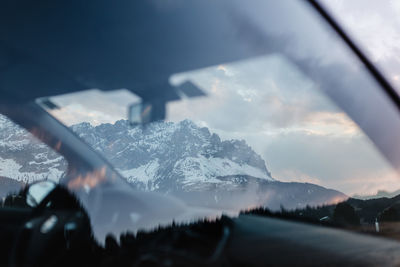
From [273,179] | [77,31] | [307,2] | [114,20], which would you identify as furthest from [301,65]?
[77,31]

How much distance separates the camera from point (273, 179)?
1.53 metres

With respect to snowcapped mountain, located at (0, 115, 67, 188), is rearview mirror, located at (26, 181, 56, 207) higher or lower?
lower

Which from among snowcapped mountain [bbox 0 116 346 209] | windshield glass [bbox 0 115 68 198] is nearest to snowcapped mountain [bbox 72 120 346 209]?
snowcapped mountain [bbox 0 116 346 209]

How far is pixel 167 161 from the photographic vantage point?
1.41 m

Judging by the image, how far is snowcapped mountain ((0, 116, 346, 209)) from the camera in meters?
1.40

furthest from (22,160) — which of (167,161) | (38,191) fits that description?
(167,161)

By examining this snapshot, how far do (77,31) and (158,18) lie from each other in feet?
1.14

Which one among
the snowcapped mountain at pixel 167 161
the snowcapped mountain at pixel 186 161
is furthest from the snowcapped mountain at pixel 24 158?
the snowcapped mountain at pixel 186 161

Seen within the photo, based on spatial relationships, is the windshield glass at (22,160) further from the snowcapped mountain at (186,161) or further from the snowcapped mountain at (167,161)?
the snowcapped mountain at (186,161)

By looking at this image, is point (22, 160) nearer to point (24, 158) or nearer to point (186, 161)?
point (24, 158)

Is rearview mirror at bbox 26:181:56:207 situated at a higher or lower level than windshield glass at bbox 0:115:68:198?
lower

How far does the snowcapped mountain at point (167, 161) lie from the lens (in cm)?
140

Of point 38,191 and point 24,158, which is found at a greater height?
point 24,158

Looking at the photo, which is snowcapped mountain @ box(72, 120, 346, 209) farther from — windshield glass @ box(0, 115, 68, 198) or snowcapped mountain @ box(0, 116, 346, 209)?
windshield glass @ box(0, 115, 68, 198)
